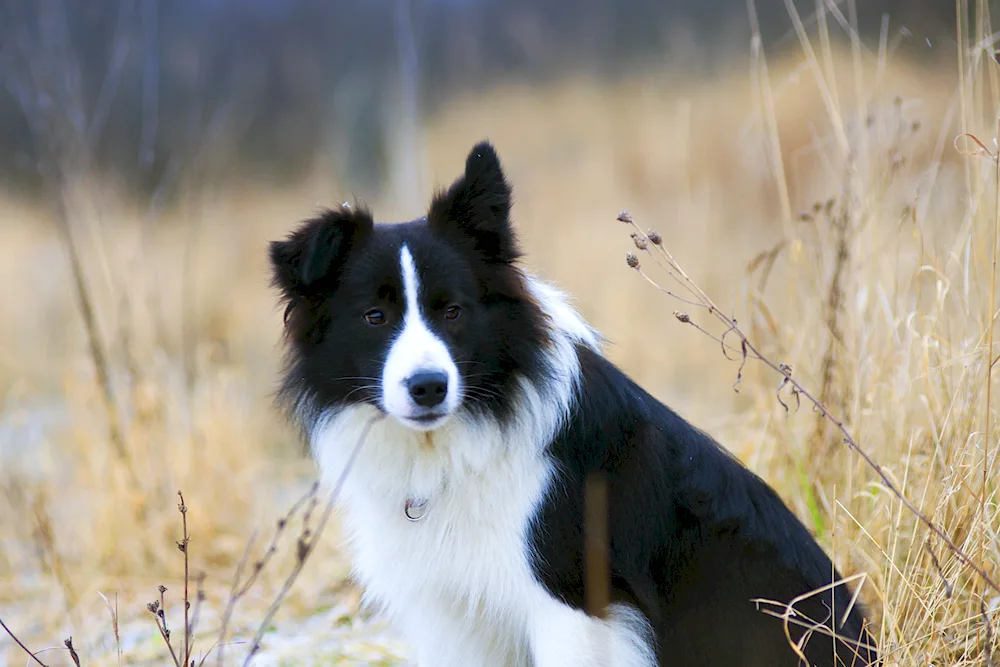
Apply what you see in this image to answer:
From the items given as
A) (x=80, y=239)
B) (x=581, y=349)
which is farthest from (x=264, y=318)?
(x=581, y=349)

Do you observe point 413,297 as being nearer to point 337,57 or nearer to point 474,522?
point 474,522

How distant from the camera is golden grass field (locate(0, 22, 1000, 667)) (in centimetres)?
342

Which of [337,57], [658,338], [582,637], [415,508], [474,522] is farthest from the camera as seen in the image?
[337,57]

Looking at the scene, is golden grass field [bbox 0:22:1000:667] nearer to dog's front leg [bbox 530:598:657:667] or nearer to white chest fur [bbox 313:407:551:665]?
dog's front leg [bbox 530:598:657:667]

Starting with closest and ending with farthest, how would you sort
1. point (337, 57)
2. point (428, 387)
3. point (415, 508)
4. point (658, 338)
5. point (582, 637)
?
point (428, 387) → point (582, 637) → point (415, 508) → point (658, 338) → point (337, 57)

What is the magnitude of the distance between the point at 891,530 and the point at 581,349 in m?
1.30

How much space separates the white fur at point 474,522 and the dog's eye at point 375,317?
101 millimetres

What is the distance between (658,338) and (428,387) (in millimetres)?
5503

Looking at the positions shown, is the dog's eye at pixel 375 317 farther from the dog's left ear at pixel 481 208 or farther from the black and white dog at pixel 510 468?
the dog's left ear at pixel 481 208

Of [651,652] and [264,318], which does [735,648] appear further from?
[264,318]

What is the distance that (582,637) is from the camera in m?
2.84

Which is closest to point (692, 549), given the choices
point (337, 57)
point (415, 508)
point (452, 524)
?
point (452, 524)

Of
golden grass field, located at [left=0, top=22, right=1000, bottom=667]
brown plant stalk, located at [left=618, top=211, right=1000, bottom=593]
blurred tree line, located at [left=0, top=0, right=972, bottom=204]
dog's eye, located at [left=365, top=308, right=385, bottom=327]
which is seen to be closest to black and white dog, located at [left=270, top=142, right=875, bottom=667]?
dog's eye, located at [left=365, top=308, right=385, bottom=327]

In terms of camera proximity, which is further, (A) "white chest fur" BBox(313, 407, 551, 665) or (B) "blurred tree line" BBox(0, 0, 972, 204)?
(B) "blurred tree line" BBox(0, 0, 972, 204)
